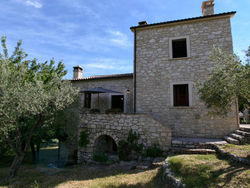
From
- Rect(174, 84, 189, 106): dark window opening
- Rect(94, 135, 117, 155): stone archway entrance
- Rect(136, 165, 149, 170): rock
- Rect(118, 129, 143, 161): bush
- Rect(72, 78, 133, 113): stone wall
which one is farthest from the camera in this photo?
Rect(72, 78, 133, 113): stone wall

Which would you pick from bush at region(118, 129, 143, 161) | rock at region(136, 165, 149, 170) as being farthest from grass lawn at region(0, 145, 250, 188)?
bush at region(118, 129, 143, 161)

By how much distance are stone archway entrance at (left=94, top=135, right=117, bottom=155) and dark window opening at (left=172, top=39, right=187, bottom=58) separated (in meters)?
6.96

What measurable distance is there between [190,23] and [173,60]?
2.48m

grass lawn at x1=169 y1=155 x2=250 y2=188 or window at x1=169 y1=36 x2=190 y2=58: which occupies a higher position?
window at x1=169 y1=36 x2=190 y2=58

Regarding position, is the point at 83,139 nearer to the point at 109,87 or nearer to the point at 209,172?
the point at 109,87

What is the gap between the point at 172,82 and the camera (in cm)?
892

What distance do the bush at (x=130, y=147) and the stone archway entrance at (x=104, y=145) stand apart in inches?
59.2

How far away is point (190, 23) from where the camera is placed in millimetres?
9008

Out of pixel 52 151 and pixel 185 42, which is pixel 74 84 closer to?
pixel 52 151

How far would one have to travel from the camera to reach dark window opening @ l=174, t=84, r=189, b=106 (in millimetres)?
8742

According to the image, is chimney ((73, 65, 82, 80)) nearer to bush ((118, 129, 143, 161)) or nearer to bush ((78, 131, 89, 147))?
bush ((78, 131, 89, 147))

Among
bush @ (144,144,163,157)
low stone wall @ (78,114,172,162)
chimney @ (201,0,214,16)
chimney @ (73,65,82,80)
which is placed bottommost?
bush @ (144,144,163,157)

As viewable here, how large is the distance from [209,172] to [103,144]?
6255mm

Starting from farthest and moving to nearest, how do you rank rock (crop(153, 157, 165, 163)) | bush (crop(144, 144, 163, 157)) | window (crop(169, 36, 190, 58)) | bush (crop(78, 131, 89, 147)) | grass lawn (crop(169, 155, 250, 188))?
1. window (crop(169, 36, 190, 58))
2. bush (crop(78, 131, 89, 147))
3. bush (crop(144, 144, 163, 157))
4. rock (crop(153, 157, 165, 163))
5. grass lawn (crop(169, 155, 250, 188))
